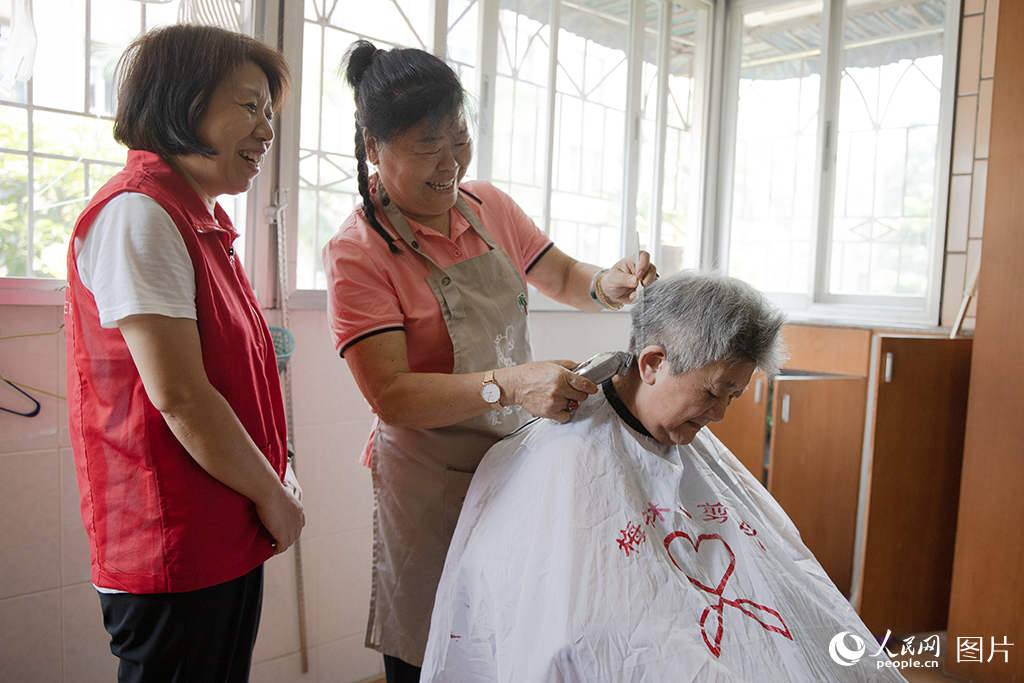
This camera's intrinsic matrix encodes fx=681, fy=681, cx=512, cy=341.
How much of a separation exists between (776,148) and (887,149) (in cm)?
52

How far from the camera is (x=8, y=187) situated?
1.61 meters

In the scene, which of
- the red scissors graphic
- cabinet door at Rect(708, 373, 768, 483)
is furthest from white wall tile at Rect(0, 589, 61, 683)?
cabinet door at Rect(708, 373, 768, 483)

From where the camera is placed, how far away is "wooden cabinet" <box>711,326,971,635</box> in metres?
2.35

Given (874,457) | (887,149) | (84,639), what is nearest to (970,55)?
(887,149)

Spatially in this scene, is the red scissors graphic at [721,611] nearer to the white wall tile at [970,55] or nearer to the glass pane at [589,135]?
the glass pane at [589,135]

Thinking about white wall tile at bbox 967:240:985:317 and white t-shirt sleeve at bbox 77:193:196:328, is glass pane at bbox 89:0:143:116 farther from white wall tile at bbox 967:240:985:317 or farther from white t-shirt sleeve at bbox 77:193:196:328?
white wall tile at bbox 967:240:985:317

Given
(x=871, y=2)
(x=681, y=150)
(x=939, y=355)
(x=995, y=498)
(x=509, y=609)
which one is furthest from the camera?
(x=681, y=150)

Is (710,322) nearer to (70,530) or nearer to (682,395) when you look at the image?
(682,395)

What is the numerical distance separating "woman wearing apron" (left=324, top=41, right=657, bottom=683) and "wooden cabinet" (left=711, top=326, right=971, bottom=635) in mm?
1452

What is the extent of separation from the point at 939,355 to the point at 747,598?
1.68 metres

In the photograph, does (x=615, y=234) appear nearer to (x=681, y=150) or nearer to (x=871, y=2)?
(x=681, y=150)

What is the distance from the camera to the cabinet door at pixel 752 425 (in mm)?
2613

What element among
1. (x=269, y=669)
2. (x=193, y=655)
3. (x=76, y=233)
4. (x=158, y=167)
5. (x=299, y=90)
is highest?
(x=299, y=90)

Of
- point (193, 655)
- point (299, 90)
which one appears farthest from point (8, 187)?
point (193, 655)
